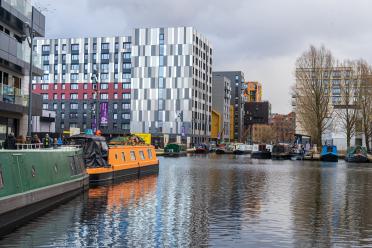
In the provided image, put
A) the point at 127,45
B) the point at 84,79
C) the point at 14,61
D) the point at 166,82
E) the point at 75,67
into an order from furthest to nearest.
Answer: the point at 75,67 < the point at 84,79 < the point at 127,45 < the point at 166,82 < the point at 14,61

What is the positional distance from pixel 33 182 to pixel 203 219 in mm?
6589

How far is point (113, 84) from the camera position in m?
146

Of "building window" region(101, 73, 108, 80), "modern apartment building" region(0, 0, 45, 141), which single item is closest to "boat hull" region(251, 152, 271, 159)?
"modern apartment building" region(0, 0, 45, 141)

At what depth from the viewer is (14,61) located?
35656 mm

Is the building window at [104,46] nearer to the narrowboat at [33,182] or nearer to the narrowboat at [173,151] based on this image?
the narrowboat at [173,151]

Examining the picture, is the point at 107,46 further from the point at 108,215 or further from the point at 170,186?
the point at 108,215

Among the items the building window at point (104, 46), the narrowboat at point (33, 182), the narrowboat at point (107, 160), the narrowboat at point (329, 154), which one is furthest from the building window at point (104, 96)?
the narrowboat at point (33, 182)

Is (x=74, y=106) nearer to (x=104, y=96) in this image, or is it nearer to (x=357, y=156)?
(x=104, y=96)

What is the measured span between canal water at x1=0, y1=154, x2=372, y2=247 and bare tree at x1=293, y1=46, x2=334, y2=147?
51.9m

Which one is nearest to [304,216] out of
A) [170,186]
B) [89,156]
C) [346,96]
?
[170,186]

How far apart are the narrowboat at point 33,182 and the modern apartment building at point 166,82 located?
350ft

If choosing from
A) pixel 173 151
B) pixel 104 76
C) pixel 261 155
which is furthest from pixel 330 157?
pixel 104 76

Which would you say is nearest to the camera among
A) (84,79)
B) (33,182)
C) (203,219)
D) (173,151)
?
(203,219)

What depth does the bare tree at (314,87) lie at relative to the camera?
259ft
